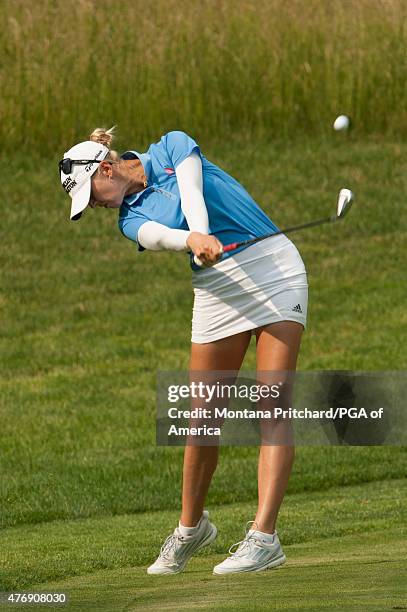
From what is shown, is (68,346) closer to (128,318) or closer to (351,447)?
(128,318)

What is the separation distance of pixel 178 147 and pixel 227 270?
19.7 inches

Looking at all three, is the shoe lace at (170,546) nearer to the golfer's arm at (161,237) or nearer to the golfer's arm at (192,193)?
the golfer's arm at (161,237)

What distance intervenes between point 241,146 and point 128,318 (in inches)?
183

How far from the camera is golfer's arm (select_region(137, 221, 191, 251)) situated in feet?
19.4

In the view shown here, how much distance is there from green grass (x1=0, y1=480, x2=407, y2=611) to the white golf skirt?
95 cm

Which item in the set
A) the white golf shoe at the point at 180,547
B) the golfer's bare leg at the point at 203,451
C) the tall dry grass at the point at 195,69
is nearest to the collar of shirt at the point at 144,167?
the golfer's bare leg at the point at 203,451

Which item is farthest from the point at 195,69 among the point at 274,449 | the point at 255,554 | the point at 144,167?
the point at 255,554

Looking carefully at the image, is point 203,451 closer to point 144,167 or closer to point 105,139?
point 144,167

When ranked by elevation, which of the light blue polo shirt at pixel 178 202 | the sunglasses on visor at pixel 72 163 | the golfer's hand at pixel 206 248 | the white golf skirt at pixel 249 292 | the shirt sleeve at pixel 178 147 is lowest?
the white golf skirt at pixel 249 292

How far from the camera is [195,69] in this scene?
63.2 ft

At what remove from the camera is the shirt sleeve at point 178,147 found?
6113 millimetres

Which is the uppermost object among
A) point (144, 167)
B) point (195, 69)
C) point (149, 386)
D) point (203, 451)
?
point (195, 69)

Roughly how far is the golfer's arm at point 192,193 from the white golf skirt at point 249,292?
30 cm

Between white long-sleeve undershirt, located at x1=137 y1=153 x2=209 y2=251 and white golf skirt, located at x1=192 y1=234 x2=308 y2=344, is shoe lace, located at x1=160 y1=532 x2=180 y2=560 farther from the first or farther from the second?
white long-sleeve undershirt, located at x1=137 y1=153 x2=209 y2=251
